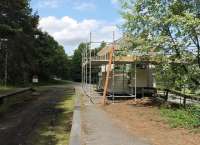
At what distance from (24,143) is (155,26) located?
842cm

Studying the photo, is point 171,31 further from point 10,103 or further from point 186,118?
point 10,103

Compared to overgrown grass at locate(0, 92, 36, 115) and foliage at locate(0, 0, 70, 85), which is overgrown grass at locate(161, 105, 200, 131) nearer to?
overgrown grass at locate(0, 92, 36, 115)

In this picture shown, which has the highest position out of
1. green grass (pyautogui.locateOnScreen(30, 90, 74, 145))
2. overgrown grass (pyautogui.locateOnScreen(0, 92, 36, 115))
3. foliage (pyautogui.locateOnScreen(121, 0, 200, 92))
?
foliage (pyautogui.locateOnScreen(121, 0, 200, 92))

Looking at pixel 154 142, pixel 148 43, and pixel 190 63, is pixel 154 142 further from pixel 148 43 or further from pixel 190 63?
pixel 148 43

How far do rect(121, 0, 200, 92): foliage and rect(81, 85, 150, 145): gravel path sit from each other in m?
3.35

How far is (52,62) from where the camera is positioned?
3900 inches

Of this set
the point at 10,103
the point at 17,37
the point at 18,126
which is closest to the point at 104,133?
the point at 18,126

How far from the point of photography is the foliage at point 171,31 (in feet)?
57.2

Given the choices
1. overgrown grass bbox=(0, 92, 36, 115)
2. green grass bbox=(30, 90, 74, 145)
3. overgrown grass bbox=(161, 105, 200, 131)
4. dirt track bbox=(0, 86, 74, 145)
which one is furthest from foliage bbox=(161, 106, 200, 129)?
overgrown grass bbox=(0, 92, 36, 115)

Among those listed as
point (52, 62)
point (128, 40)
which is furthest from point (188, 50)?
point (52, 62)

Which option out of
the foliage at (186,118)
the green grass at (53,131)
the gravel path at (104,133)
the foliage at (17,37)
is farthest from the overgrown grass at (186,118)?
the foliage at (17,37)

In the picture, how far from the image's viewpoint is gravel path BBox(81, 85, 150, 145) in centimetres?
1246

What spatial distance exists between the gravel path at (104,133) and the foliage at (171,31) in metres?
3.35

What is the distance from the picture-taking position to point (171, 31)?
64.2ft
